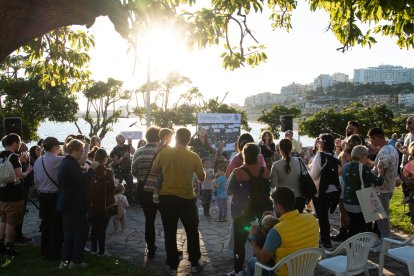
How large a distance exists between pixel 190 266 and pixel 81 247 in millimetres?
1548

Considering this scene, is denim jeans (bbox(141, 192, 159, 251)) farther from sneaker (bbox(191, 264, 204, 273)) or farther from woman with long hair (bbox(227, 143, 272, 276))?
woman with long hair (bbox(227, 143, 272, 276))

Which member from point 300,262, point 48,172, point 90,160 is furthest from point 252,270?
point 90,160

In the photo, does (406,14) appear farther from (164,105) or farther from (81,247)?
(164,105)

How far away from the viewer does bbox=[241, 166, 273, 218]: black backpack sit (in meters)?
4.90

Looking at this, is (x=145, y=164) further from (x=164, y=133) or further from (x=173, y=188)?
(x=173, y=188)

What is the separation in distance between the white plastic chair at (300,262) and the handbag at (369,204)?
7.65 ft

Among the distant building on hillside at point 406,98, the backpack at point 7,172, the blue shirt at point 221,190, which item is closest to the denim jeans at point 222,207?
the blue shirt at point 221,190

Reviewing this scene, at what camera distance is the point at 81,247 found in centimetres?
551

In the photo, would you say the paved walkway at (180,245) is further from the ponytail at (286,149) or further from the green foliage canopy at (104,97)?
the green foliage canopy at (104,97)

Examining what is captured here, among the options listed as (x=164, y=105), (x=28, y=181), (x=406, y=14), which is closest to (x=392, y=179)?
(x=406, y=14)

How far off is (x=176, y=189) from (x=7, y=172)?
2.55 metres

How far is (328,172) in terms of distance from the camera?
6.34 m

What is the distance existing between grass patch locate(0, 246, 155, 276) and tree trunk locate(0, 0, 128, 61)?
3.19 metres

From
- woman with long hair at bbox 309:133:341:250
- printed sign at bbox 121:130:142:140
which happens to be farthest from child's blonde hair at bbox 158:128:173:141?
printed sign at bbox 121:130:142:140
